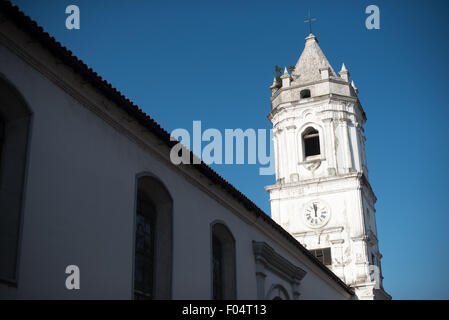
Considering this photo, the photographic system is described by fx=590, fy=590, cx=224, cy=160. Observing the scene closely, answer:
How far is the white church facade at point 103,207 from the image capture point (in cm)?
942

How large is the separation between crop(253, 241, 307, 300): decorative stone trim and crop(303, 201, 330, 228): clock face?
10.9m

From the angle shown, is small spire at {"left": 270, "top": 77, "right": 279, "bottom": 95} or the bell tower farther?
small spire at {"left": 270, "top": 77, "right": 279, "bottom": 95}

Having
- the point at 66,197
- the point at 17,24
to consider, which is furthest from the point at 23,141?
the point at 17,24

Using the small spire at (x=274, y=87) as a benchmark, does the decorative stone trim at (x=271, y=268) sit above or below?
→ below

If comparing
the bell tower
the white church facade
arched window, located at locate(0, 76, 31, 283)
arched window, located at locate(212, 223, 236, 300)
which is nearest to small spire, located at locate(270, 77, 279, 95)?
the bell tower

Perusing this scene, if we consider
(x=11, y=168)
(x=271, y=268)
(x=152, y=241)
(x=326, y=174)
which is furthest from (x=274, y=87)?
(x=11, y=168)

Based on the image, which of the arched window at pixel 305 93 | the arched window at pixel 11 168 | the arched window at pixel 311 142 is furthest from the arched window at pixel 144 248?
the arched window at pixel 305 93

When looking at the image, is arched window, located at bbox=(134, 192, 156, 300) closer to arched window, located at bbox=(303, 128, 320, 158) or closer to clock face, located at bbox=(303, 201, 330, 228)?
clock face, located at bbox=(303, 201, 330, 228)

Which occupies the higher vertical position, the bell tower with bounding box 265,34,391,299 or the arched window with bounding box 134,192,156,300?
the bell tower with bounding box 265,34,391,299

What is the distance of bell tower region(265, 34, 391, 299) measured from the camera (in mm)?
31109

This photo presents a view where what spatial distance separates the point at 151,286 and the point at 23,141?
497cm

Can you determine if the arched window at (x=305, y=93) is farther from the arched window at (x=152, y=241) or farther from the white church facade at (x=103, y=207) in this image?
the arched window at (x=152, y=241)

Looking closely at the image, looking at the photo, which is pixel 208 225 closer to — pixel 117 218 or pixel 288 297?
pixel 117 218

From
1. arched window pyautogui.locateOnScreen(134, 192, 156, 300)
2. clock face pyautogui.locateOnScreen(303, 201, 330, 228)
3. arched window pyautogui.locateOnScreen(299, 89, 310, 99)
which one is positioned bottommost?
arched window pyautogui.locateOnScreen(134, 192, 156, 300)
